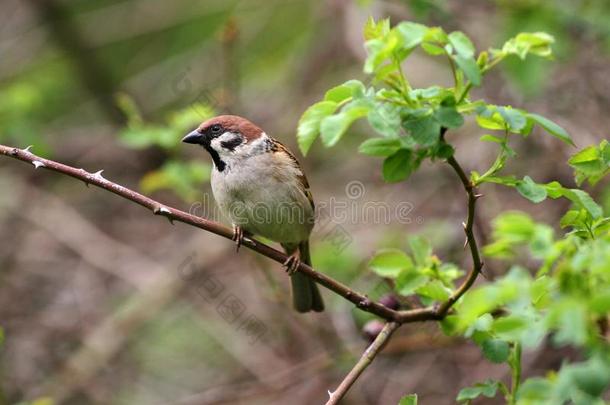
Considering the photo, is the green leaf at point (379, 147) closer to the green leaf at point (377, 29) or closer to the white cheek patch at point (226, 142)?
the green leaf at point (377, 29)

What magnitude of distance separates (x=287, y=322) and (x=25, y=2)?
3.21m

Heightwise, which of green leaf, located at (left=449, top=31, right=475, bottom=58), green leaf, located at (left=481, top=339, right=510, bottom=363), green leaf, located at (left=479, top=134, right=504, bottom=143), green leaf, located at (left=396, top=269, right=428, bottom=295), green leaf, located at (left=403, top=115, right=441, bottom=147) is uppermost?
green leaf, located at (left=449, top=31, right=475, bottom=58)

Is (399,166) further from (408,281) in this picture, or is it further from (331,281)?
(331,281)

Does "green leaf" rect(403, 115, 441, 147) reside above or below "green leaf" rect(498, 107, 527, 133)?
above

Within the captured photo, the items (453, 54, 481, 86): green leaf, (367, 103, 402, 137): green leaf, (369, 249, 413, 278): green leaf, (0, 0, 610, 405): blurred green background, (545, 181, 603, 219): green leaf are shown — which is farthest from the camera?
(0, 0, 610, 405): blurred green background

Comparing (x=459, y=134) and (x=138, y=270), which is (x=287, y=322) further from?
(x=459, y=134)

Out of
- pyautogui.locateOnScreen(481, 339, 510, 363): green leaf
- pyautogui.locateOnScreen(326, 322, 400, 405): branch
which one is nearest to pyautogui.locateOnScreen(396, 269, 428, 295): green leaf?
pyautogui.locateOnScreen(326, 322, 400, 405): branch

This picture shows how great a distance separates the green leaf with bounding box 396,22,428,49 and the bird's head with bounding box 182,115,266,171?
6.14ft

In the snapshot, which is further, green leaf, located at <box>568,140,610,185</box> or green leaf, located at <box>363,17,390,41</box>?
green leaf, located at <box>568,140,610,185</box>

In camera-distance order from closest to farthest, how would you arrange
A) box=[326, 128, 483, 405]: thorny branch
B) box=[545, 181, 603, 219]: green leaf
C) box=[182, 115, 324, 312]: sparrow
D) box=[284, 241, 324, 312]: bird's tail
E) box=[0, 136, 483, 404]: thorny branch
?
box=[545, 181, 603, 219]: green leaf < box=[326, 128, 483, 405]: thorny branch < box=[0, 136, 483, 404]: thorny branch < box=[182, 115, 324, 312]: sparrow < box=[284, 241, 324, 312]: bird's tail

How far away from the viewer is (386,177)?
202 cm

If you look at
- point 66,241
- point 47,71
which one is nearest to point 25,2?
point 47,71

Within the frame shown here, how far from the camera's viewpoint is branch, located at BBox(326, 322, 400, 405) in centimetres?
221

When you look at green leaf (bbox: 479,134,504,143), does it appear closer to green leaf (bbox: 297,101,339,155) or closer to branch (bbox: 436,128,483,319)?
branch (bbox: 436,128,483,319)
